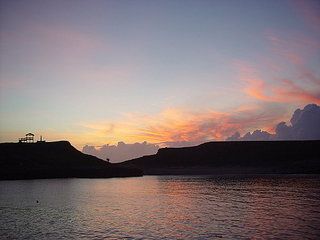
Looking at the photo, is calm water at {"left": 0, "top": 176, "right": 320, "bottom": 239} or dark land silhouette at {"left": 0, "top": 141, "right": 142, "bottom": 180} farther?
dark land silhouette at {"left": 0, "top": 141, "right": 142, "bottom": 180}

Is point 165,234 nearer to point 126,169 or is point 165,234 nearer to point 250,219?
point 250,219

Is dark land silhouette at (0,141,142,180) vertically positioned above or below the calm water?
above

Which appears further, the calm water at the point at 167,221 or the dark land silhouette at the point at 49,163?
the dark land silhouette at the point at 49,163

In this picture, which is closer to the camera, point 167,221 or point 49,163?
point 167,221

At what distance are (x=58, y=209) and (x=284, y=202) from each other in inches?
1364

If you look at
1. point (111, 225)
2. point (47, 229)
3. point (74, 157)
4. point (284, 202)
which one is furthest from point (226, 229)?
point (74, 157)

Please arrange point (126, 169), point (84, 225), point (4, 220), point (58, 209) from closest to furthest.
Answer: point (84, 225)
point (4, 220)
point (58, 209)
point (126, 169)

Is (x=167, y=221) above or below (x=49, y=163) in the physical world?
below

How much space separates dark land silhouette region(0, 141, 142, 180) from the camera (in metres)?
135

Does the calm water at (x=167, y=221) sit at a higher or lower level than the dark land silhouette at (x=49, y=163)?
lower

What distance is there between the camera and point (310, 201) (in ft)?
148

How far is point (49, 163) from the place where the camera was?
153 meters

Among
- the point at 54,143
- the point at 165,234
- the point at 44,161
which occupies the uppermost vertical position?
the point at 54,143

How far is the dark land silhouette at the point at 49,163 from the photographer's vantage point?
442 ft
